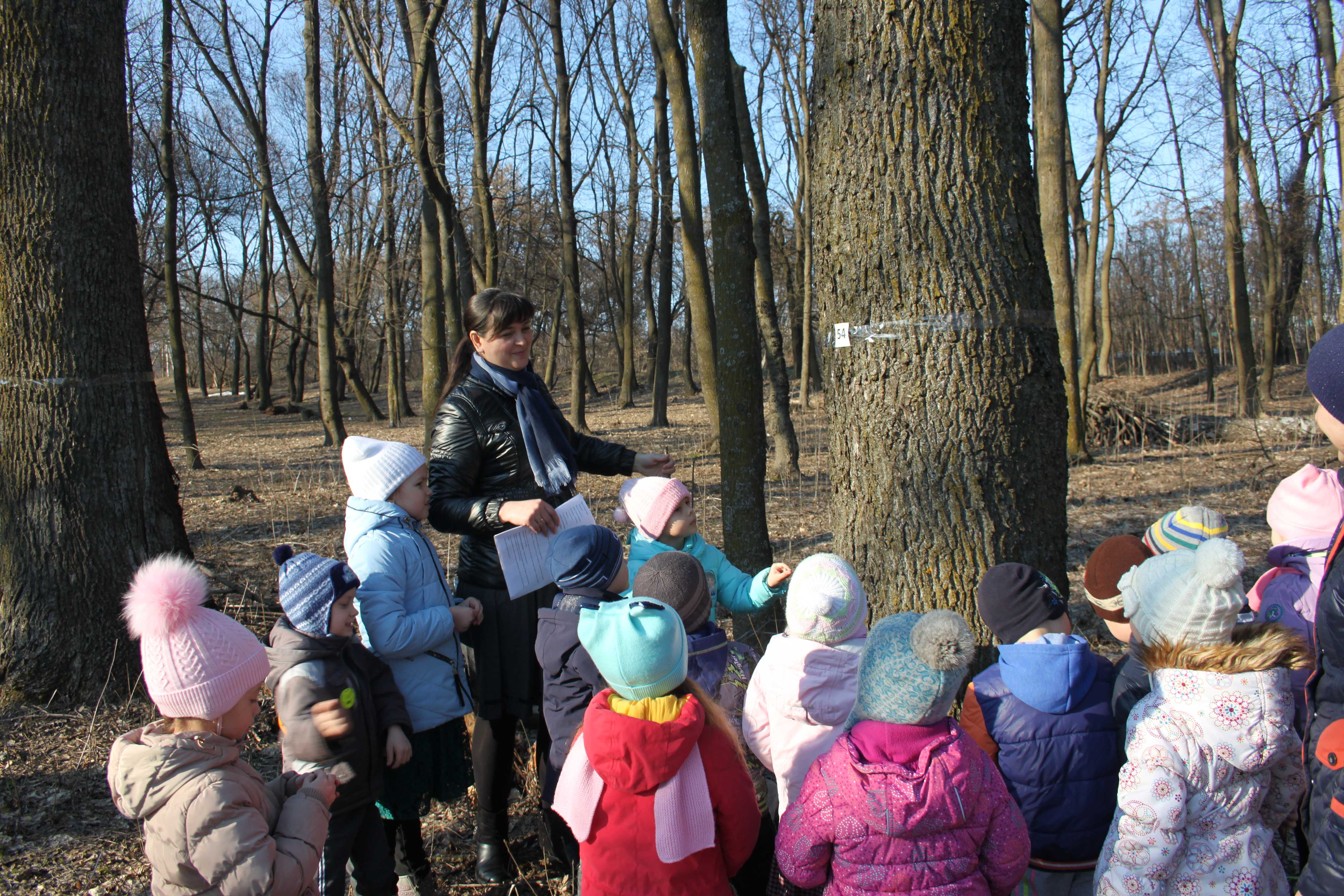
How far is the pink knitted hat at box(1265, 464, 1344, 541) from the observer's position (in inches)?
108

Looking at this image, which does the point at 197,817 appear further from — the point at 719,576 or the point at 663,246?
the point at 663,246

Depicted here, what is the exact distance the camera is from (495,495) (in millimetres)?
2904

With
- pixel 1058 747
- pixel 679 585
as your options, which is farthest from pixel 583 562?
pixel 1058 747

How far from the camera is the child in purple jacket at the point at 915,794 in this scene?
5.58 feet

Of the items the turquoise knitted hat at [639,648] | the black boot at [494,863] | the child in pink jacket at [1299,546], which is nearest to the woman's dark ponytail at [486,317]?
the turquoise knitted hat at [639,648]

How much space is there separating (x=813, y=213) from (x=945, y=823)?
6.97ft

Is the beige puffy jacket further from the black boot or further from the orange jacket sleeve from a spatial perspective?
the orange jacket sleeve

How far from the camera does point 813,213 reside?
3.04 m

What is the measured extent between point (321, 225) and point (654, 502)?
12846 mm

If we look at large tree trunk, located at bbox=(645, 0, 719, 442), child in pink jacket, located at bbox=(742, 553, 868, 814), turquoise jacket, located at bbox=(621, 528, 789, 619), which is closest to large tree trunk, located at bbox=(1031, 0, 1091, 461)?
large tree trunk, located at bbox=(645, 0, 719, 442)

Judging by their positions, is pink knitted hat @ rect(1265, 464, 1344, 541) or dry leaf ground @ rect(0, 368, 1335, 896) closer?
pink knitted hat @ rect(1265, 464, 1344, 541)

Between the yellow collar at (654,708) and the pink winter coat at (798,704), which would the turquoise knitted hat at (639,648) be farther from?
the pink winter coat at (798,704)

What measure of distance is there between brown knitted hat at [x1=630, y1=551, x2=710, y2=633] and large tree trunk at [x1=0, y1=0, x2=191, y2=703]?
2.92 metres

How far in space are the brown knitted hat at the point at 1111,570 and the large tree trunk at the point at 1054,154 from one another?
6.89 m
